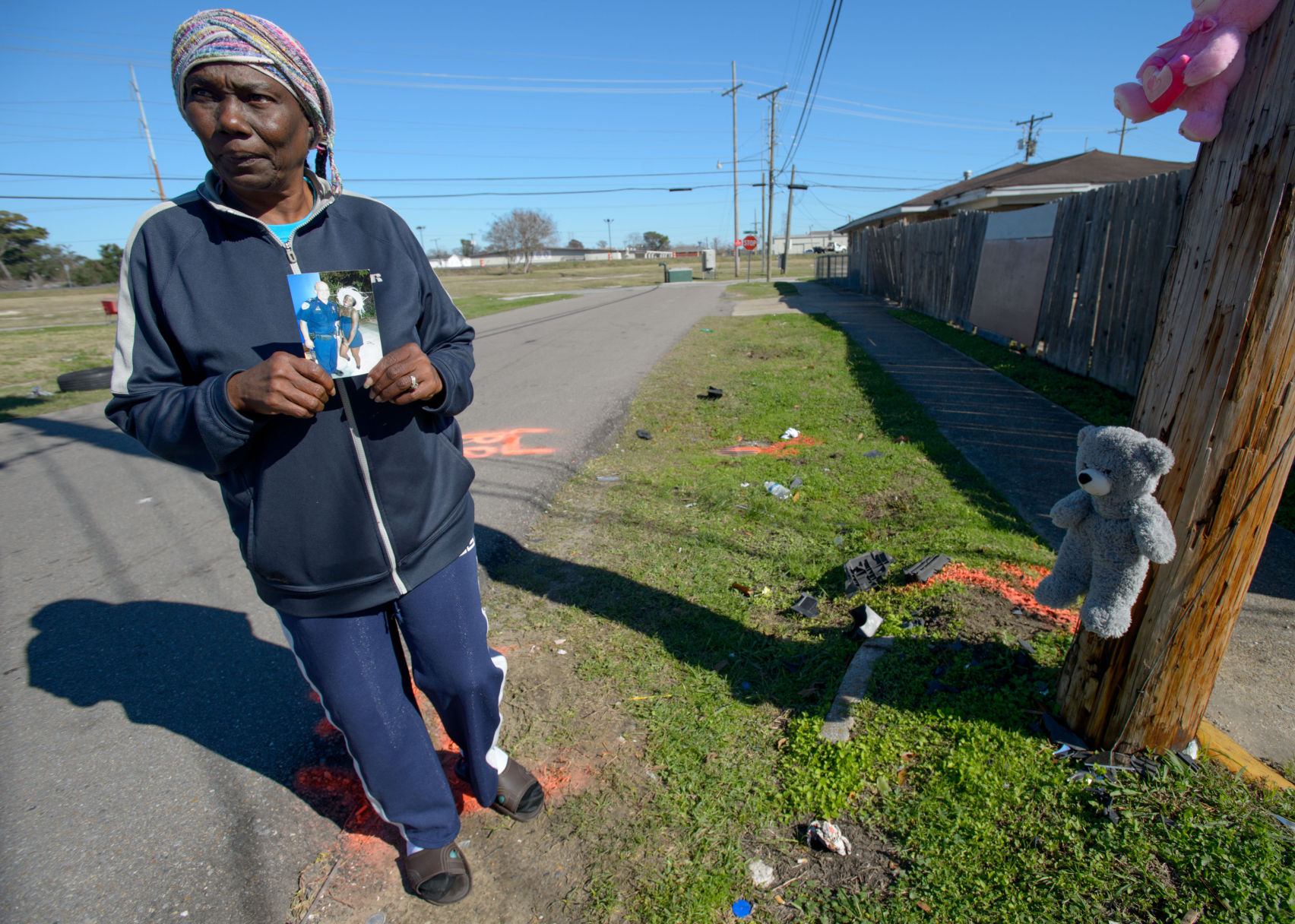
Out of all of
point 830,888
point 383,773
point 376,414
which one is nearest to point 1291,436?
point 830,888

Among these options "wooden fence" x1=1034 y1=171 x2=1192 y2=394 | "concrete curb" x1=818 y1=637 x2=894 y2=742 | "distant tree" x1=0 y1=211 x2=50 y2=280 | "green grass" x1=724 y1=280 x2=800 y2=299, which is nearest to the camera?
"concrete curb" x1=818 y1=637 x2=894 y2=742

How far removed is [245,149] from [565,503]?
3599 millimetres

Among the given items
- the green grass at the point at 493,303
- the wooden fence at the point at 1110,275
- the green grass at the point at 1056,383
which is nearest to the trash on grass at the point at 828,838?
the green grass at the point at 1056,383

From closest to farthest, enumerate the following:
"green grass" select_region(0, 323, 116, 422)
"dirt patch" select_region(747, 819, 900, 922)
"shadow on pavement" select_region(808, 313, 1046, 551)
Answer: "dirt patch" select_region(747, 819, 900, 922) < "shadow on pavement" select_region(808, 313, 1046, 551) < "green grass" select_region(0, 323, 116, 422)

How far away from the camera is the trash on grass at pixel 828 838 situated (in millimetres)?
2061

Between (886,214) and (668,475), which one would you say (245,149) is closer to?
(668,475)

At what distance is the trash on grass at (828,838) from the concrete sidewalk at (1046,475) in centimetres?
150

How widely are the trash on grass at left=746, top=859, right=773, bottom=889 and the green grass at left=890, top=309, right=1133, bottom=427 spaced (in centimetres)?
393

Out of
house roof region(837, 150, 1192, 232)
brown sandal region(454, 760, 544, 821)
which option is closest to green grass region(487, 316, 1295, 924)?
brown sandal region(454, 760, 544, 821)

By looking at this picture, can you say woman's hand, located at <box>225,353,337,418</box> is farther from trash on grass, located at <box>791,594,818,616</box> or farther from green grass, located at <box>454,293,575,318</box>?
green grass, located at <box>454,293,575,318</box>

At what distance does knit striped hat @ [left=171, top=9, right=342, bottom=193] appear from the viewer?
152 centimetres

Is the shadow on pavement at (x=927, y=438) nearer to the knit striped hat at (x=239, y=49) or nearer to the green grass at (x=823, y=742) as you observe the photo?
the green grass at (x=823, y=742)

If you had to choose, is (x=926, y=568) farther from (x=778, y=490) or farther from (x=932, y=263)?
(x=932, y=263)

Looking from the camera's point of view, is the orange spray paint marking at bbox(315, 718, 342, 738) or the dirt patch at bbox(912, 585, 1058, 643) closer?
the orange spray paint marking at bbox(315, 718, 342, 738)
